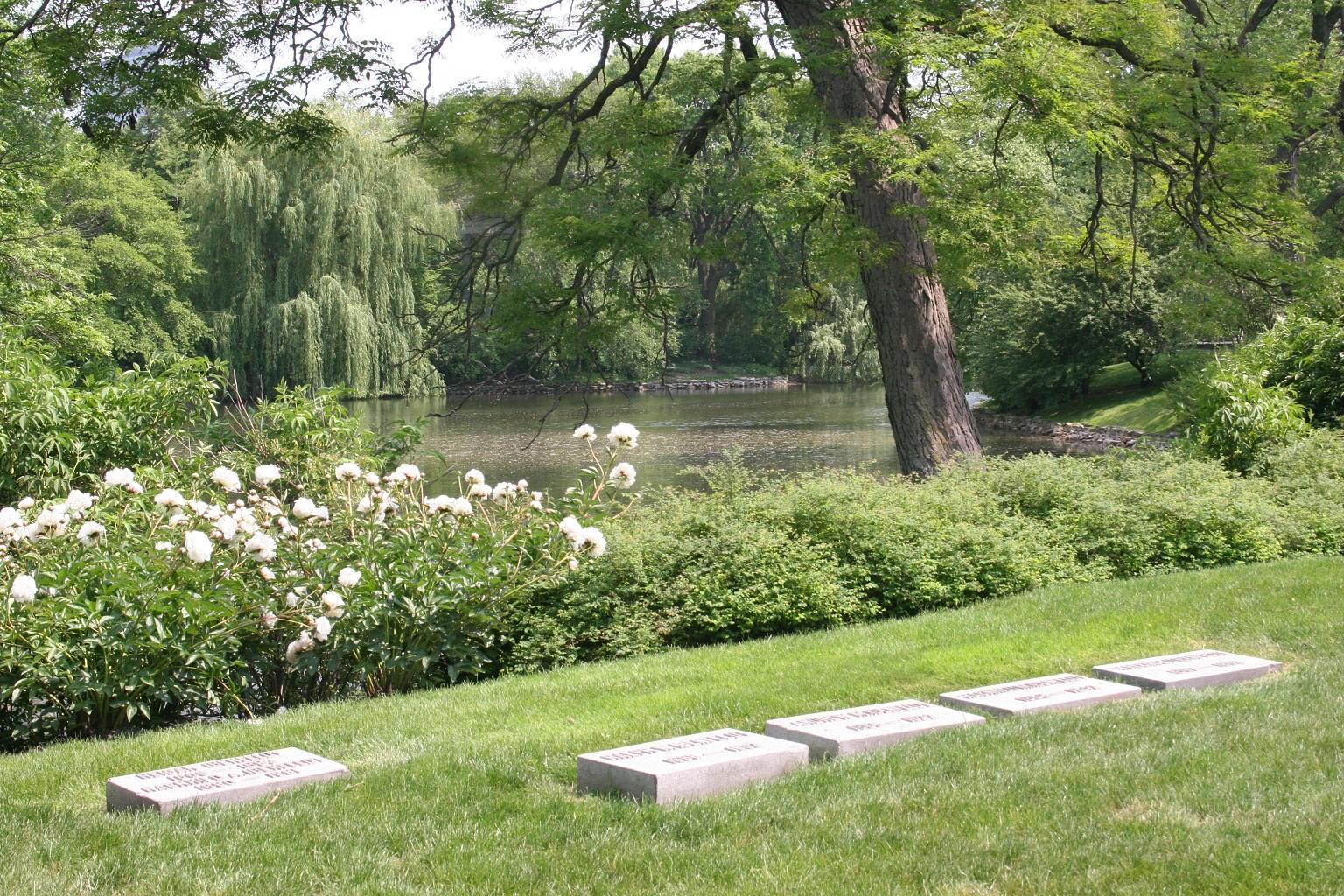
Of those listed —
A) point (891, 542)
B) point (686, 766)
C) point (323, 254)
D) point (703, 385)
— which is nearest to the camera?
point (686, 766)

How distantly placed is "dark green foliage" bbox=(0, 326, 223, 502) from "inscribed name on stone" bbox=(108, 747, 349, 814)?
5427 millimetres

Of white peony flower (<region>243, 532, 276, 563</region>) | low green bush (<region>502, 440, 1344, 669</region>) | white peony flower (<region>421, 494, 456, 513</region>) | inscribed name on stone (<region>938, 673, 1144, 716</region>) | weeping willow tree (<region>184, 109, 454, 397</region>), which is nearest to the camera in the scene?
inscribed name on stone (<region>938, 673, 1144, 716</region>)

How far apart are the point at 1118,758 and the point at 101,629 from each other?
15.1 feet

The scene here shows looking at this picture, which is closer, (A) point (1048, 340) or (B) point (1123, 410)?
(B) point (1123, 410)

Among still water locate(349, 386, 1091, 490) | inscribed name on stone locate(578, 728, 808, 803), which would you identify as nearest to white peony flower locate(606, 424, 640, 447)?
inscribed name on stone locate(578, 728, 808, 803)

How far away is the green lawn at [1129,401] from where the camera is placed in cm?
2919

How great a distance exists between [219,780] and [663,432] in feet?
91.2

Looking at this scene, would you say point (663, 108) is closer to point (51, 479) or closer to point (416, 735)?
point (51, 479)

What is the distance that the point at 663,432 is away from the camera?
31922 millimetres

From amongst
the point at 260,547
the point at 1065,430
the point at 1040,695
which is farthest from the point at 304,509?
the point at 1065,430

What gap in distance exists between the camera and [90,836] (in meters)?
3.71

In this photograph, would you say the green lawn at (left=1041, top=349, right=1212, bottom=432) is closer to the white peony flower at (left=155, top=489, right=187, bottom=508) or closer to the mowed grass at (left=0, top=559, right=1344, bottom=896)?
the mowed grass at (left=0, top=559, right=1344, bottom=896)

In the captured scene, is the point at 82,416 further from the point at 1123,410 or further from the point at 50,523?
the point at 1123,410

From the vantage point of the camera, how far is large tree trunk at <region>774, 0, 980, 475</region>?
12258mm
